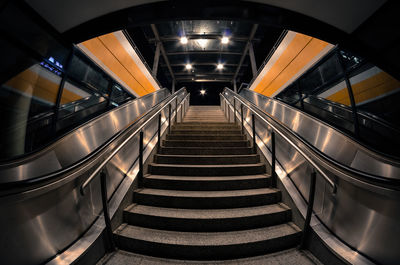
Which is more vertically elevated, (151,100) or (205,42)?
(205,42)

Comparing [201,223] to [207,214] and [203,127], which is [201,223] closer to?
[207,214]

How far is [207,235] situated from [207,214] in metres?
0.19

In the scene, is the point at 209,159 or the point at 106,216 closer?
the point at 106,216

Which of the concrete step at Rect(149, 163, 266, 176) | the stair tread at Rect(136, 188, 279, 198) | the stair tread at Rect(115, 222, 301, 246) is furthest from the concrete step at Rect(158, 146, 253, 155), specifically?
the stair tread at Rect(115, 222, 301, 246)

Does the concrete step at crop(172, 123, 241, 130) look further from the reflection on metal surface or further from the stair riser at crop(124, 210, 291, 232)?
the stair riser at crop(124, 210, 291, 232)

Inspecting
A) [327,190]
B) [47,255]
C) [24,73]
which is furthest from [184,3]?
[47,255]

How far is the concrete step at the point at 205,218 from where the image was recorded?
59.9 inches

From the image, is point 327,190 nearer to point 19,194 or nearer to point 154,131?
point 19,194

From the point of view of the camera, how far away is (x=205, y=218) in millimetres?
1525

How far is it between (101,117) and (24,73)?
1556mm

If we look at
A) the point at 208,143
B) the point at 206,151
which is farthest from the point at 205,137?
the point at 206,151

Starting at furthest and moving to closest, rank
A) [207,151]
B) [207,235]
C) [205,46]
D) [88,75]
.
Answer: [205,46], [88,75], [207,151], [207,235]

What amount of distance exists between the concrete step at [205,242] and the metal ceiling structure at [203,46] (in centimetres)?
874

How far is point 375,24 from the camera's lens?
2.29 meters
